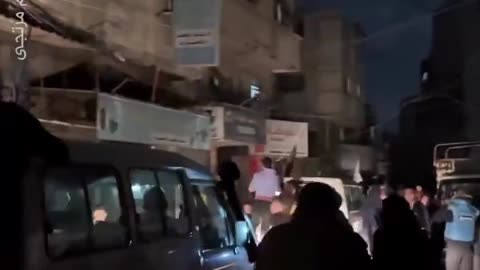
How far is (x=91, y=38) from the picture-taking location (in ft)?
49.9

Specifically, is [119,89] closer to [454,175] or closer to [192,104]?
[192,104]

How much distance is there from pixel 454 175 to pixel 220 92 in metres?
5.80

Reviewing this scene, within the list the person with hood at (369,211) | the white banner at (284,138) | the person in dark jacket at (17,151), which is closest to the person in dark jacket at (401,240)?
the person in dark jacket at (17,151)

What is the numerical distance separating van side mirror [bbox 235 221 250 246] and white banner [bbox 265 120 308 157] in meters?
15.5

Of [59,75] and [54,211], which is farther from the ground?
[59,75]

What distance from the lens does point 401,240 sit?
705 cm

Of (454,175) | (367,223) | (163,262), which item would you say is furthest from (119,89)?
(163,262)

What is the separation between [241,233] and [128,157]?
7.85ft

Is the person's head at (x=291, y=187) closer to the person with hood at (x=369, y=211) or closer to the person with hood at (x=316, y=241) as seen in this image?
the person with hood at (x=369, y=211)

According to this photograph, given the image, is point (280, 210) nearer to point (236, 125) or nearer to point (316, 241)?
point (236, 125)

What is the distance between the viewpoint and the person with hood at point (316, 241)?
233 inches

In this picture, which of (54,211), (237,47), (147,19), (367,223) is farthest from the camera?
(237,47)

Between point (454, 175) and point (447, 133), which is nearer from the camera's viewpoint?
point (454, 175)

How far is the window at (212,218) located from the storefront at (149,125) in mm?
5812
